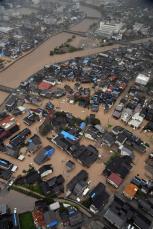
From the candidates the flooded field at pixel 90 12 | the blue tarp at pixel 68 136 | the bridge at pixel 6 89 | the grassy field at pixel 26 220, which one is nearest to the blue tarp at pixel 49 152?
the blue tarp at pixel 68 136

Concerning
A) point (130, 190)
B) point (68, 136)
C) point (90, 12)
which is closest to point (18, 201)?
point (68, 136)

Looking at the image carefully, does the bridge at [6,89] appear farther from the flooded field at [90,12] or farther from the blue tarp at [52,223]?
the flooded field at [90,12]

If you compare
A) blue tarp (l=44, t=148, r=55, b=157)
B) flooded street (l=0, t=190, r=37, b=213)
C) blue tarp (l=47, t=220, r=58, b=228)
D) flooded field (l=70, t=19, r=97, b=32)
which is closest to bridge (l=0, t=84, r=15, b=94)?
blue tarp (l=44, t=148, r=55, b=157)

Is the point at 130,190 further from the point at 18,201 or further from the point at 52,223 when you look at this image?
the point at 18,201

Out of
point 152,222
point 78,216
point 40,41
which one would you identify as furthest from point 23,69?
point 152,222

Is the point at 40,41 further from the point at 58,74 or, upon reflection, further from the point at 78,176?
the point at 78,176
